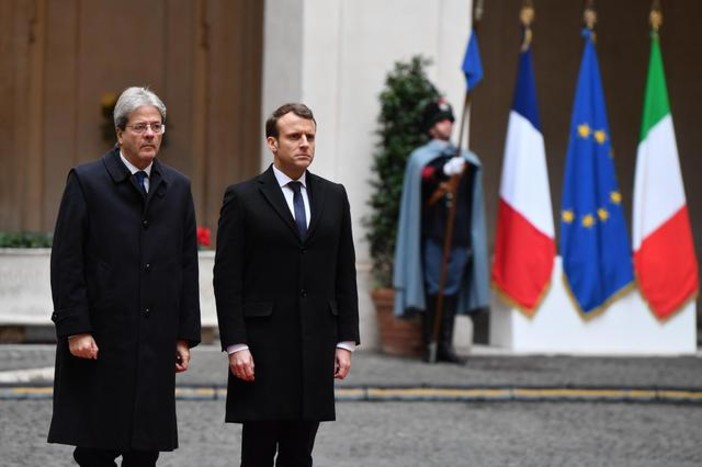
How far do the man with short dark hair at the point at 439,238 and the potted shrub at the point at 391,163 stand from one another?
0.42 metres

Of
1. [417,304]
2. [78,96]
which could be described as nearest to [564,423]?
[417,304]

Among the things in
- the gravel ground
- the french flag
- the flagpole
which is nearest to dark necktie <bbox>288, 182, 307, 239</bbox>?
the gravel ground

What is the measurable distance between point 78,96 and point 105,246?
10057 mm

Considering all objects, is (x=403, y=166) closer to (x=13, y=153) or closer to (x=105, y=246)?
(x=13, y=153)

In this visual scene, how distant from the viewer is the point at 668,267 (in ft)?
49.2

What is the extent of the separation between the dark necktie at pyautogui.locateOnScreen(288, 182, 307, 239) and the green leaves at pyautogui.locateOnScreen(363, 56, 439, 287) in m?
7.72

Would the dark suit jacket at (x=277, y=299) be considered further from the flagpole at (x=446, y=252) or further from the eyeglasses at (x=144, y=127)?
the flagpole at (x=446, y=252)

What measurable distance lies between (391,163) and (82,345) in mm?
8485

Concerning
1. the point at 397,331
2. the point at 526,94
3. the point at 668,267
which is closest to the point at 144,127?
the point at 397,331

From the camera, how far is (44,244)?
1472cm

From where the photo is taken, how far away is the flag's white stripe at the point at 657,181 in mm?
15008

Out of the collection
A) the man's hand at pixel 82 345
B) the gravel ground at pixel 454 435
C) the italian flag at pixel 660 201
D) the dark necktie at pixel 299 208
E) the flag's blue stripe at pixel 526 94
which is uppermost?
the flag's blue stripe at pixel 526 94

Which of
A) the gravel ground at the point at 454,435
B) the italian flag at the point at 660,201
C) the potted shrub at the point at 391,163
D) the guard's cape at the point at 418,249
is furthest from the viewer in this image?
the italian flag at the point at 660,201

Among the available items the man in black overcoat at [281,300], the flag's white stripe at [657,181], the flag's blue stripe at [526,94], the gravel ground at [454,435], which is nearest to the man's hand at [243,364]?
the man in black overcoat at [281,300]
